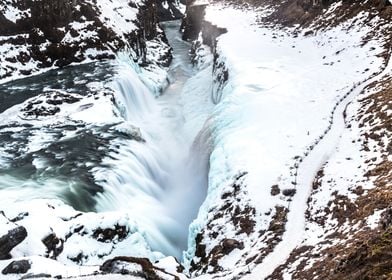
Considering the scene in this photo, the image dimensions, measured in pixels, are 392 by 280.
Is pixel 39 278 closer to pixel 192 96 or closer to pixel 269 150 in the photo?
pixel 269 150

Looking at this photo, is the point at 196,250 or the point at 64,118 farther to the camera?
the point at 64,118

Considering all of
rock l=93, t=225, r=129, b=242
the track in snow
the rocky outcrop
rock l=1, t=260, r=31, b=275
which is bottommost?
the rocky outcrop

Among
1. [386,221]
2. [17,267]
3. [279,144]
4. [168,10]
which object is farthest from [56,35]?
[168,10]

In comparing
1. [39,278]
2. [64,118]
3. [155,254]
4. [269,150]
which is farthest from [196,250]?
[64,118]

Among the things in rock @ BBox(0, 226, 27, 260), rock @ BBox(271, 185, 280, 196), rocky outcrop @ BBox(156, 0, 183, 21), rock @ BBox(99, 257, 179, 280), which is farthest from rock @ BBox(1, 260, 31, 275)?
rocky outcrop @ BBox(156, 0, 183, 21)

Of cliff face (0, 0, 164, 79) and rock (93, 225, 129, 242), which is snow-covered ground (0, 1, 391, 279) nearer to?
rock (93, 225, 129, 242)

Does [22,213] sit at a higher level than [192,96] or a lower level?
higher
